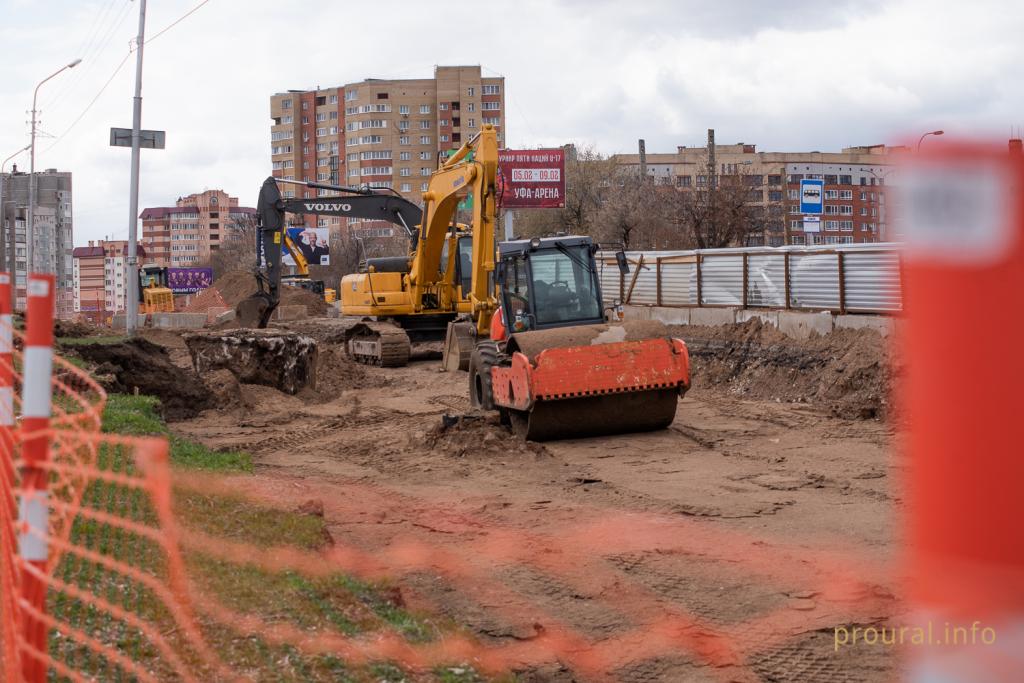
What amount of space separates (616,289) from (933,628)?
28.1m

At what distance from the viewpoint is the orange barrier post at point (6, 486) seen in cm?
399

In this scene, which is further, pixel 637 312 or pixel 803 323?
pixel 637 312

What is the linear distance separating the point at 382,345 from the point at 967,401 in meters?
25.0

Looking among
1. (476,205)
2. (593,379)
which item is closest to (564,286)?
(593,379)

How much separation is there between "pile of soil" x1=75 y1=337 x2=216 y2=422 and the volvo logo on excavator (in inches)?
311

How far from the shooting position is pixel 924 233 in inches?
50.1

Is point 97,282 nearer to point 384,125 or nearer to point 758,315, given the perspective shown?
point 384,125

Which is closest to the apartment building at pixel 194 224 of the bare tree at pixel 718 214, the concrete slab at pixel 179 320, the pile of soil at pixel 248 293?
Answer: the pile of soil at pixel 248 293

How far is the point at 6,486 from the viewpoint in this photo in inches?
183

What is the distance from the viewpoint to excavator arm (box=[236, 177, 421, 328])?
2531 cm

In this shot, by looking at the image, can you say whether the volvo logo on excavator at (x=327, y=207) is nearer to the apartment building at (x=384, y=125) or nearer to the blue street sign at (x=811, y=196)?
the blue street sign at (x=811, y=196)

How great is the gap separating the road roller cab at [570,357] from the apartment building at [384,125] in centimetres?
9393

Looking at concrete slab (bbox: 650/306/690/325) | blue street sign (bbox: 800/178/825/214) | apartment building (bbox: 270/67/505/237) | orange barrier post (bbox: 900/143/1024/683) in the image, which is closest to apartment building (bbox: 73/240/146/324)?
apartment building (bbox: 270/67/505/237)

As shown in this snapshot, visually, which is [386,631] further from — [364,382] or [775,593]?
[364,382]
